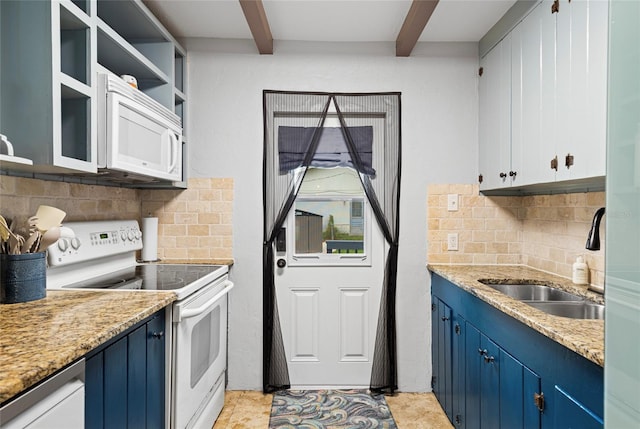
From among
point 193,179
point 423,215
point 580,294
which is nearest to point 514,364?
point 580,294

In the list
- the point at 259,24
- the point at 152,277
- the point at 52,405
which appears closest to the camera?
the point at 52,405

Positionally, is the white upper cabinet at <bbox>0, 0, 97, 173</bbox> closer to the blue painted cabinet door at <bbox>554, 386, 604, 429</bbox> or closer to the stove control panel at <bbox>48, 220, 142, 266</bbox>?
the stove control panel at <bbox>48, 220, 142, 266</bbox>

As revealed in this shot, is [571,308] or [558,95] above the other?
[558,95]

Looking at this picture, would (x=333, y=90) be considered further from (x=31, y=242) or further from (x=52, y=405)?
(x=52, y=405)

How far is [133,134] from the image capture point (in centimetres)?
196

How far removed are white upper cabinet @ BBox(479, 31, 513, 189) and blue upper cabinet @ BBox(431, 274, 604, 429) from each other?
77cm

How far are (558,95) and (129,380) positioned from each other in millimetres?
2184

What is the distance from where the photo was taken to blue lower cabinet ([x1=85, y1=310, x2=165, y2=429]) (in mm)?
1253

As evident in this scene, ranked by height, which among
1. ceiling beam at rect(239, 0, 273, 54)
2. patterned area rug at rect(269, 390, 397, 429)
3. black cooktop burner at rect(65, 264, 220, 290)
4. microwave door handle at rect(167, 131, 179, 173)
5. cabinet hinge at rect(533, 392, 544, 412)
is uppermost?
ceiling beam at rect(239, 0, 273, 54)

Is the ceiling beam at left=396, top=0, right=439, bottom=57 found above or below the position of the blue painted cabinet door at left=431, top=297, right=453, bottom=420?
above

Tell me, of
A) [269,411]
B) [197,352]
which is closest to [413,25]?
Answer: [197,352]

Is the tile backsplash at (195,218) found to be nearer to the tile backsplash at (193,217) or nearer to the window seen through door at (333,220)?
the tile backsplash at (193,217)

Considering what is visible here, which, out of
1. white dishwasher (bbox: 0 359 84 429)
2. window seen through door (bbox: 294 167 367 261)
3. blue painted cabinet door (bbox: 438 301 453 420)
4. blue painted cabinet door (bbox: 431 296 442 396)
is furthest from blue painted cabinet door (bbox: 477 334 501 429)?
white dishwasher (bbox: 0 359 84 429)

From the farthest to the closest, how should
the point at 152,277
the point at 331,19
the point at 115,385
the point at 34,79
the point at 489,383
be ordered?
1. the point at 331,19
2. the point at 152,277
3. the point at 489,383
4. the point at 34,79
5. the point at 115,385
